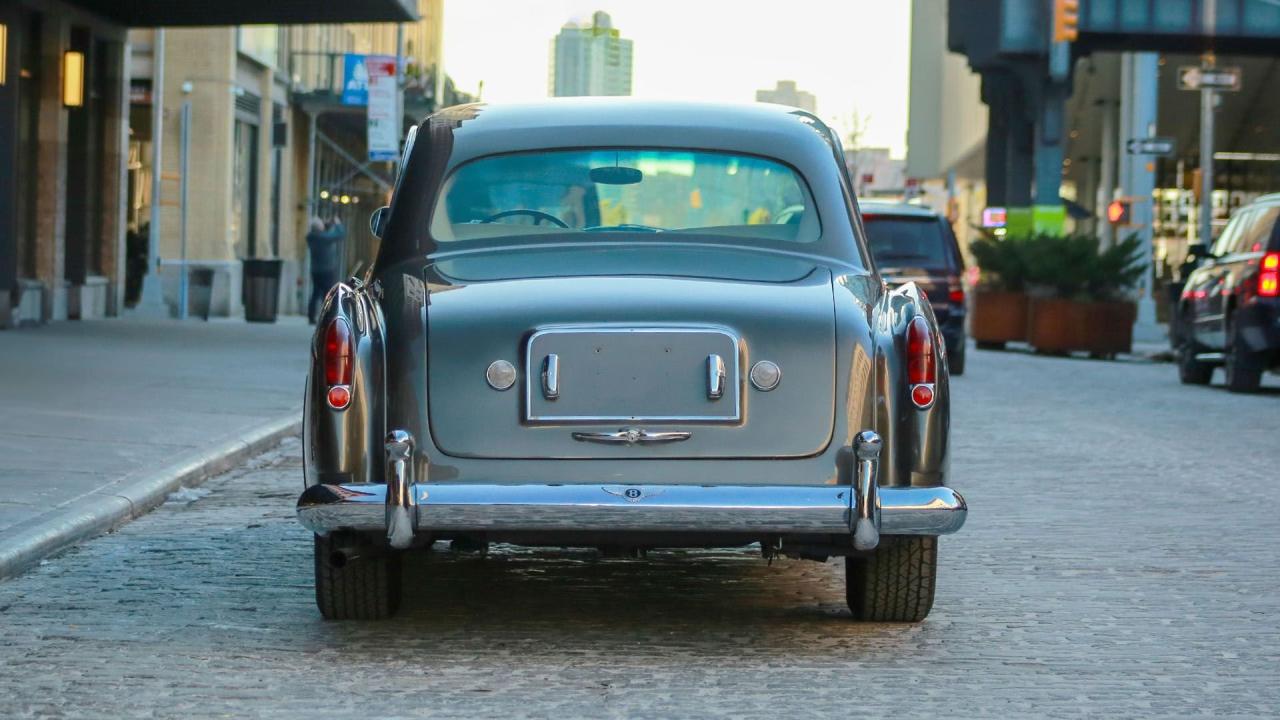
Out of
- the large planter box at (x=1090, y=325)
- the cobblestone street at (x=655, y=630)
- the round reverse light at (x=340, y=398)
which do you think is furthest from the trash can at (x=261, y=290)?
the round reverse light at (x=340, y=398)

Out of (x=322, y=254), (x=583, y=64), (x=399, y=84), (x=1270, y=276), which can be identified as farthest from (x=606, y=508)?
(x=583, y=64)

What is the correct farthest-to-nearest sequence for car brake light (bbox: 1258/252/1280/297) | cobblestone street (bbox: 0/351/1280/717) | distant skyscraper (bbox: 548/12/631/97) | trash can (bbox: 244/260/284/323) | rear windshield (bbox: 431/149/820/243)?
distant skyscraper (bbox: 548/12/631/97), trash can (bbox: 244/260/284/323), car brake light (bbox: 1258/252/1280/297), rear windshield (bbox: 431/149/820/243), cobblestone street (bbox: 0/351/1280/717)

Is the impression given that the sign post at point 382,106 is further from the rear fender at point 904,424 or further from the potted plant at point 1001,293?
the rear fender at point 904,424

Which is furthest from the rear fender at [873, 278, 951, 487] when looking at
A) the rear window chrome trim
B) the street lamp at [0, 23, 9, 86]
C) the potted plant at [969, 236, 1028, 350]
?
the potted plant at [969, 236, 1028, 350]

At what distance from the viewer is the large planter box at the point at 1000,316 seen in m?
32.3

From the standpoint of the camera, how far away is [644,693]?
5.43 m

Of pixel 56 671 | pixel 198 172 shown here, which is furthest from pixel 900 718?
pixel 198 172

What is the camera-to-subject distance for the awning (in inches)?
1051

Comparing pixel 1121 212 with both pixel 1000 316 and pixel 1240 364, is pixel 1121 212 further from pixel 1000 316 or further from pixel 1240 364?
pixel 1240 364

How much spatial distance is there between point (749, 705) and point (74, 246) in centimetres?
2492

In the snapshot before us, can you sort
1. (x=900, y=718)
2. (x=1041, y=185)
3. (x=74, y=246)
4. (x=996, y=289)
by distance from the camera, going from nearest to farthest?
(x=900, y=718), (x=74, y=246), (x=996, y=289), (x=1041, y=185)

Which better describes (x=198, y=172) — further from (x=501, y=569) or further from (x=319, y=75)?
(x=501, y=569)

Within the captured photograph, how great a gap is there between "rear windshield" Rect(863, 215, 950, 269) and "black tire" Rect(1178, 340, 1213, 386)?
2566 millimetres

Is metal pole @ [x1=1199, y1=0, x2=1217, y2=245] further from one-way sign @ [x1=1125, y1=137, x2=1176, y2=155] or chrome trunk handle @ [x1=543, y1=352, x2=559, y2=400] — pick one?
chrome trunk handle @ [x1=543, y1=352, x2=559, y2=400]
